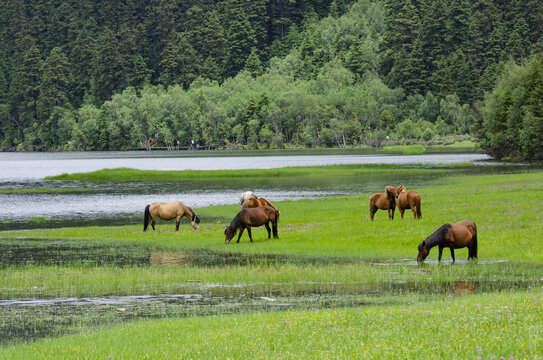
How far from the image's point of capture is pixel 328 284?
2378cm

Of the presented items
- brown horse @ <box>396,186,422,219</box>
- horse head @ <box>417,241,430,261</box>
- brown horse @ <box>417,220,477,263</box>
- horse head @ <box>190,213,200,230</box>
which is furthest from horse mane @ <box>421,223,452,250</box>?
horse head @ <box>190,213,200,230</box>

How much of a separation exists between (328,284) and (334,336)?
9.12 metres

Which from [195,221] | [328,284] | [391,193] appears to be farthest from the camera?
[195,221]

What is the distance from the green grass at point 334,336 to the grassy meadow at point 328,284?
0.04 m

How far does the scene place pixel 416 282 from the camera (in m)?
22.9

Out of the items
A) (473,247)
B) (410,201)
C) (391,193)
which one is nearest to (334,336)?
Result: (473,247)

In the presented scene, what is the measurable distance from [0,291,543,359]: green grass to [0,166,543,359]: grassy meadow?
4 centimetres

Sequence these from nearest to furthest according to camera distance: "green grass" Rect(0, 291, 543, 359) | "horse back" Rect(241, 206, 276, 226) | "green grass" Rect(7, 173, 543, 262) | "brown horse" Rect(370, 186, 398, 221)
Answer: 1. "green grass" Rect(0, 291, 543, 359)
2. "green grass" Rect(7, 173, 543, 262)
3. "horse back" Rect(241, 206, 276, 226)
4. "brown horse" Rect(370, 186, 398, 221)

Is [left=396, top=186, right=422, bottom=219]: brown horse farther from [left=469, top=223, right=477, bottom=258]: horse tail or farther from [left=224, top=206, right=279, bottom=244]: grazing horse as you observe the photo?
[left=469, top=223, right=477, bottom=258]: horse tail

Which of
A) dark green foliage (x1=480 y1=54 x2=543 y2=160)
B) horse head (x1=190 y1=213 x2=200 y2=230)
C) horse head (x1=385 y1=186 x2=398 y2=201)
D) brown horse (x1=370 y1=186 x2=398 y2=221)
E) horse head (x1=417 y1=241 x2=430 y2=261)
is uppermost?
dark green foliage (x1=480 y1=54 x2=543 y2=160)

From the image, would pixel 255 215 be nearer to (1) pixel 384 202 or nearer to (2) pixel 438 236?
(1) pixel 384 202

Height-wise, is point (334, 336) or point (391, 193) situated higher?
point (391, 193)

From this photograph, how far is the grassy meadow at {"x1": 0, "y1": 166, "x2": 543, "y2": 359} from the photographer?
14125mm

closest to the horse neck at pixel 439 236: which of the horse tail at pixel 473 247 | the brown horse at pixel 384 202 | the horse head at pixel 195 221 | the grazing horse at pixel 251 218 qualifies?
the horse tail at pixel 473 247
